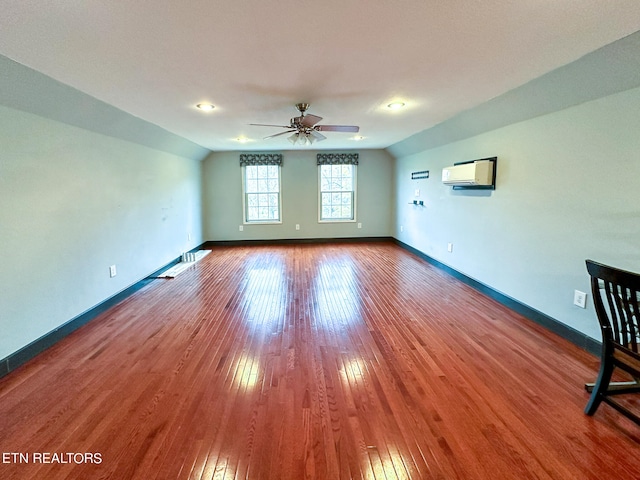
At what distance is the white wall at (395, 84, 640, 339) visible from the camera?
7.52 feet

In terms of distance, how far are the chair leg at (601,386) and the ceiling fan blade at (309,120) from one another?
9.40 feet

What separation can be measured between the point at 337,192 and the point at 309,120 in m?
4.44

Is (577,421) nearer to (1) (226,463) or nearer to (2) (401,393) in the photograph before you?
(2) (401,393)

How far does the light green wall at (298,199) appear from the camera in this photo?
729 cm

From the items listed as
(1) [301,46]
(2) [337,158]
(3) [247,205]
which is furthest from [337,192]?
(1) [301,46]

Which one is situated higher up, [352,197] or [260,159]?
[260,159]

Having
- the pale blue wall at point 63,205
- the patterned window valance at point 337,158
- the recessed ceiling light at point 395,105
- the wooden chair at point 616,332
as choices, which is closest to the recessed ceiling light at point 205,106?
the pale blue wall at point 63,205

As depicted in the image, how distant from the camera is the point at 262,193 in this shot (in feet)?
24.5

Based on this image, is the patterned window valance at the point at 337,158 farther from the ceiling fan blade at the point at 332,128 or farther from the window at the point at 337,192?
the ceiling fan blade at the point at 332,128

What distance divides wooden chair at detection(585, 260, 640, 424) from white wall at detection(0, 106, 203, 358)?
3.89 metres

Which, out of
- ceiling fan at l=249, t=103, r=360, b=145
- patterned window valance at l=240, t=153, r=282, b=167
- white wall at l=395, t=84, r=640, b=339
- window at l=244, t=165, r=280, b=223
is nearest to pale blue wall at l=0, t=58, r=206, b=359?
ceiling fan at l=249, t=103, r=360, b=145

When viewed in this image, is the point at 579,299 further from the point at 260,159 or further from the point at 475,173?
the point at 260,159

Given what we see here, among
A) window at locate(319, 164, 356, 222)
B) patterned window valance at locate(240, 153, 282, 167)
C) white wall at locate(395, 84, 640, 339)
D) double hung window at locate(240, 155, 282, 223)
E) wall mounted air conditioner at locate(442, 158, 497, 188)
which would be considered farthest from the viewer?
window at locate(319, 164, 356, 222)

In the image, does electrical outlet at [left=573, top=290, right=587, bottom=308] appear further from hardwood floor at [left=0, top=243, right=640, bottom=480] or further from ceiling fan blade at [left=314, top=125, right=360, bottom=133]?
ceiling fan blade at [left=314, top=125, right=360, bottom=133]
